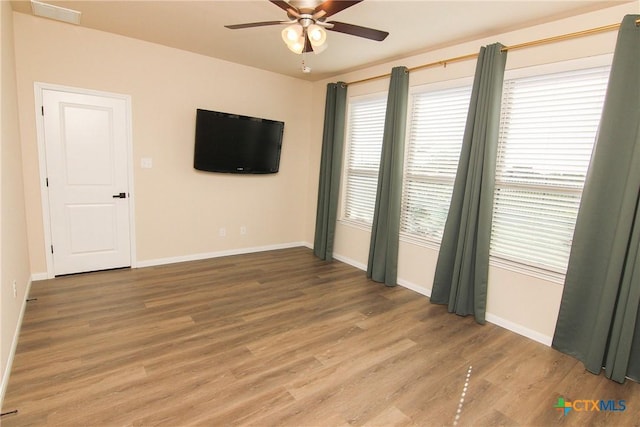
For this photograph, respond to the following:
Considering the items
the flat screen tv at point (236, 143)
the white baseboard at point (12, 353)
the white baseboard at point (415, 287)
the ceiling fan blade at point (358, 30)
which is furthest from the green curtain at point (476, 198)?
the white baseboard at point (12, 353)

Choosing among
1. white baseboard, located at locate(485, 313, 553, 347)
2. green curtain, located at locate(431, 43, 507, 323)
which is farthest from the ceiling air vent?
white baseboard, located at locate(485, 313, 553, 347)

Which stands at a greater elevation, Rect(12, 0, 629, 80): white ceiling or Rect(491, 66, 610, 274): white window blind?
Rect(12, 0, 629, 80): white ceiling

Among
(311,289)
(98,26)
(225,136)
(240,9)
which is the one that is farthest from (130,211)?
(240,9)

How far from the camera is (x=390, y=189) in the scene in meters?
3.92

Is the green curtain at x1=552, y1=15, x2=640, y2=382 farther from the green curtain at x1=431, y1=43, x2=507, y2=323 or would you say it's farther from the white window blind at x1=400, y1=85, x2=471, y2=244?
the white window blind at x1=400, y1=85, x2=471, y2=244

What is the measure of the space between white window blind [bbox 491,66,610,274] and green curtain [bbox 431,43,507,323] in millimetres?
165

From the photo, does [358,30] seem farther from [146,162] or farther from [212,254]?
[212,254]

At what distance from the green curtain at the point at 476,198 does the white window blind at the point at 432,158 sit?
10.8 inches

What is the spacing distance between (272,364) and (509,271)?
2.25m

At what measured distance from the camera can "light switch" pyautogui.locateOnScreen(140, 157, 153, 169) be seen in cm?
402

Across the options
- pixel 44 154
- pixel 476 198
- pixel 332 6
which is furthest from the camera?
pixel 44 154

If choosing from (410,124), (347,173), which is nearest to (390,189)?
(410,124)

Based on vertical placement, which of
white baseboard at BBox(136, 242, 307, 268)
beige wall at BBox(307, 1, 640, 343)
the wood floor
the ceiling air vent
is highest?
the ceiling air vent

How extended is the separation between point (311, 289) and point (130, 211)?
7.88 feet
